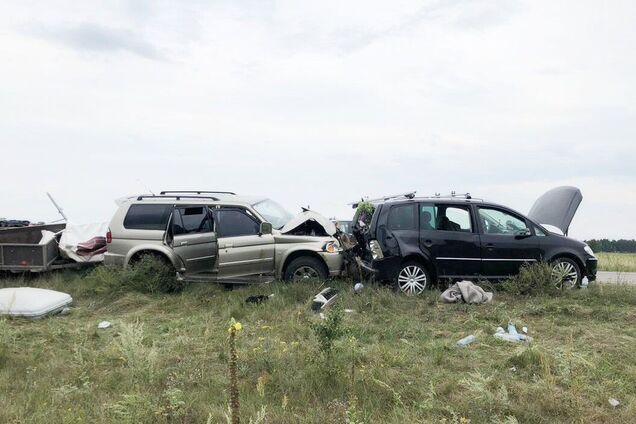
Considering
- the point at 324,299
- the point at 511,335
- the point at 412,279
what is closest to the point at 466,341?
the point at 511,335

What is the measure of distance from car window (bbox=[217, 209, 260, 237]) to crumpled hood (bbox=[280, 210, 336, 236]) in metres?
0.58

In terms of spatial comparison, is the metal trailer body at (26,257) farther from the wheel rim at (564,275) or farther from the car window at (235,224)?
the wheel rim at (564,275)

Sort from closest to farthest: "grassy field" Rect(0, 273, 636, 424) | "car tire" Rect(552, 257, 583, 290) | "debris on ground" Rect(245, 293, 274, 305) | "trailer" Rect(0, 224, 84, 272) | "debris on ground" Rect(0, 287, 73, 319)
Result: "grassy field" Rect(0, 273, 636, 424) → "debris on ground" Rect(0, 287, 73, 319) → "debris on ground" Rect(245, 293, 274, 305) → "car tire" Rect(552, 257, 583, 290) → "trailer" Rect(0, 224, 84, 272)

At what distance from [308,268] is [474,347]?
451cm

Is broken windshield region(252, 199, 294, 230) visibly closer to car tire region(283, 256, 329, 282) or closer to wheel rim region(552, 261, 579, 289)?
car tire region(283, 256, 329, 282)

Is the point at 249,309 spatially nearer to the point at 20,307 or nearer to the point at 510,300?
the point at 20,307

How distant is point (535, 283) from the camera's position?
9242mm

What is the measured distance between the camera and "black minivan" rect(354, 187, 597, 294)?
9.62 metres

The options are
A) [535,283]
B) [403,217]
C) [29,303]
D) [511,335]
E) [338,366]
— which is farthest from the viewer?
[403,217]

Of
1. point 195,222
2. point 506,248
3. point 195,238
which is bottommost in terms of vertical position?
point 506,248

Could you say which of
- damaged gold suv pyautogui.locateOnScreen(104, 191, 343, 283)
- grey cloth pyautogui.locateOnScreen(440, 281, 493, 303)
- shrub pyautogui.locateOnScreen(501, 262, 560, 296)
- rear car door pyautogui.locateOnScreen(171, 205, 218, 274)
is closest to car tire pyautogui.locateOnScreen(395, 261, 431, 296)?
grey cloth pyautogui.locateOnScreen(440, 281, 493, 303)

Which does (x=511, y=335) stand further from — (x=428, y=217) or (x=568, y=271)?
(x=568, y=271)

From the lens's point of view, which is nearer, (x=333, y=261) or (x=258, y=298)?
(x=258, y=298)

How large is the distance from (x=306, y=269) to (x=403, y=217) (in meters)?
2.05
